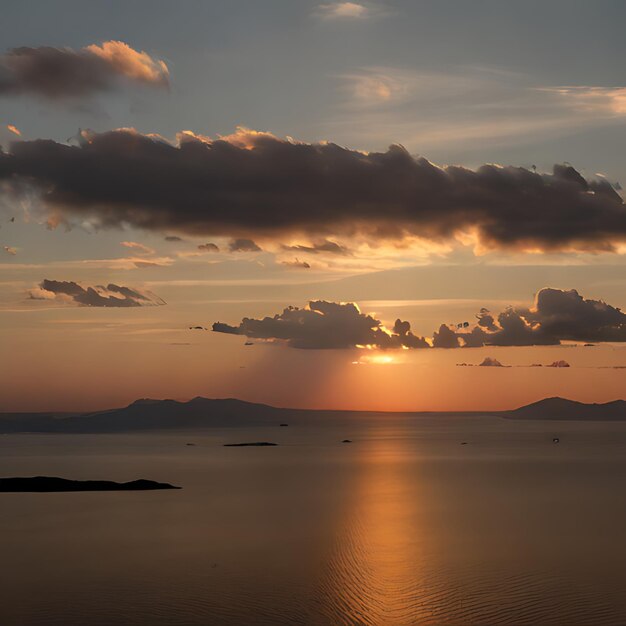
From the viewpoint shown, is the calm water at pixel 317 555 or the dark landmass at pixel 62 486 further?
the dark landmass at pixel 62 486

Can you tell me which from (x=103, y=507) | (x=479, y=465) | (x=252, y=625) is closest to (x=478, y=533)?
(x=252, y=625)

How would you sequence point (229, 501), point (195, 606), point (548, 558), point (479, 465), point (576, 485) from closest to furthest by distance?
point (195, 606), point (548, 558), point (229, 501), point (576, 485), point (479, 465)

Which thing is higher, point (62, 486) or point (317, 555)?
point (317, 555)

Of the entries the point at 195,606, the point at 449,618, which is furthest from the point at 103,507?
the point at 449,618

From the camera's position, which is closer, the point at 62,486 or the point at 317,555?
the point at 317,555

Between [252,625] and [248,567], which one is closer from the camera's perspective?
[252,625]

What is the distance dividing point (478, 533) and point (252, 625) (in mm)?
34776

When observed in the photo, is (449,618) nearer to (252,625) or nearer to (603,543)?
Answer: (252,625)

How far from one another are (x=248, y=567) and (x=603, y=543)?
2882 centimetres

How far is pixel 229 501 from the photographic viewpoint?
94.8 m

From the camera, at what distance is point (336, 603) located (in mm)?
44125

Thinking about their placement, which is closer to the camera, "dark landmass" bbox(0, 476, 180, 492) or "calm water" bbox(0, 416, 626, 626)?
"calm water" bbox(0, 416, 626, 626)

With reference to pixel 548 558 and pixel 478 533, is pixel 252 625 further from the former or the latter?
pixel 478 533

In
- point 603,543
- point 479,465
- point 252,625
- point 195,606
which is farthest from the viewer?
point 479,465
